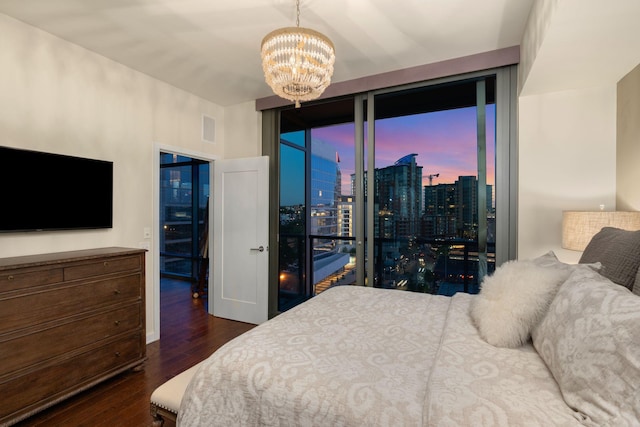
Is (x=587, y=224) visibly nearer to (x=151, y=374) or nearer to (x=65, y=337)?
(x=151, y=374)

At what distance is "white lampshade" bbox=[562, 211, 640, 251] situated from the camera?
190 centimetres

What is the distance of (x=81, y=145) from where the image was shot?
8.71ft

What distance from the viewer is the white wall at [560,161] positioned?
2438 millimetres

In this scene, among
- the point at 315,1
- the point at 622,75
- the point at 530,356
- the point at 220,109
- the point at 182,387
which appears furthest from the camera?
the point at 220,109

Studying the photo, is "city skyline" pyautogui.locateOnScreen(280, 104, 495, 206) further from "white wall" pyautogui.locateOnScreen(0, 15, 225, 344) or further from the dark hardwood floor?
the dark hardwood floor

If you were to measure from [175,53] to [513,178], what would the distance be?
323 cm

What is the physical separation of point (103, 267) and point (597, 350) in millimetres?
2829

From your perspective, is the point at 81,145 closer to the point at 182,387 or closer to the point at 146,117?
the point at 146,117

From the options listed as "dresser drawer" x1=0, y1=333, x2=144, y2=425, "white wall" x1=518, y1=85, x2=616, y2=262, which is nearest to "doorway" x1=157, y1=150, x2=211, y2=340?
"dresser drawer" x1=0, y1=333, x2=144, y2=425

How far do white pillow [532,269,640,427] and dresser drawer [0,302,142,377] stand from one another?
2720 millimetres

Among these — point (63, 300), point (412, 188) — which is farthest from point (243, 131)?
point (63, 300)

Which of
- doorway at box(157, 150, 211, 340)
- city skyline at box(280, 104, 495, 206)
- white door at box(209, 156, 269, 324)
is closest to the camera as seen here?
city skyline at box(280, 104, 495, 206)

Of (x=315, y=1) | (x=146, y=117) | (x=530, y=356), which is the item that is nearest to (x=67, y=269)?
(x=146, y=117)

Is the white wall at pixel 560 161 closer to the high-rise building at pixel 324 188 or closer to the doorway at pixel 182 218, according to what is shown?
the high-rise building at pixel 324 188
